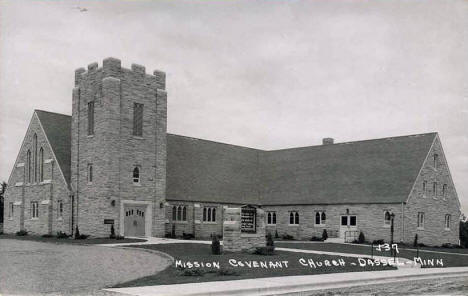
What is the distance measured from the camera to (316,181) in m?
52.5

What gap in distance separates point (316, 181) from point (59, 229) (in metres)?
22.7

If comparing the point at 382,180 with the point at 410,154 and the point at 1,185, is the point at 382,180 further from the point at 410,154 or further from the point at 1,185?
the point at 1,185

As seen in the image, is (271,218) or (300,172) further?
(300,172)

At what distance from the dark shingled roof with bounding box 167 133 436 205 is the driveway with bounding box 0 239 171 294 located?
19905 mm

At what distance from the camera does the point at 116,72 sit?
135 feet

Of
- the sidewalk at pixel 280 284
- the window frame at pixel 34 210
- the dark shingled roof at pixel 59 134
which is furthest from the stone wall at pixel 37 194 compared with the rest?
A: the sidewalk at pixel 280 284

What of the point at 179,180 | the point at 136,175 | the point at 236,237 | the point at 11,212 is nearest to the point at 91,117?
the point at 136,175

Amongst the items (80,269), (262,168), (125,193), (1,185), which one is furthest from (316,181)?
(1,185)

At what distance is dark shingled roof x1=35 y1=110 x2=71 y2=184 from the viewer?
44844mm

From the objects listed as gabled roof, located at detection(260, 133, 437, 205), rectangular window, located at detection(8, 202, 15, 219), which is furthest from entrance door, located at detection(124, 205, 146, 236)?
gabled roof, located at detection(260, 133, 437, 205)

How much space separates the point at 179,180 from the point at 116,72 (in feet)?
38.4

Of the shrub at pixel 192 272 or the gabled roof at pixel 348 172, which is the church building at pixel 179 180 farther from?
the shrub at pixel 192 272

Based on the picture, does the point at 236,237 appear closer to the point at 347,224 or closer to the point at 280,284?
the point at 280,284

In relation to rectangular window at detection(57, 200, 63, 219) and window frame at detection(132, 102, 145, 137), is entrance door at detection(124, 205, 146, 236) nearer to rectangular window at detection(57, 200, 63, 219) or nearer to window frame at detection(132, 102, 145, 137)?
window frame at detection(132, 102, 145, 137)
